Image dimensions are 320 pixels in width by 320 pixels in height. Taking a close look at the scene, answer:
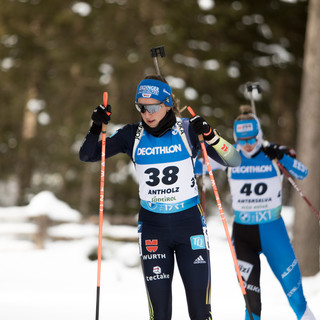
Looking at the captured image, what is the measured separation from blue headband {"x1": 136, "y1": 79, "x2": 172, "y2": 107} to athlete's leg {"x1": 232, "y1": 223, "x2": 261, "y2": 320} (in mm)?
1870

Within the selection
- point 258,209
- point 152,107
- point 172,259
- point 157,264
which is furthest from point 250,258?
point 152,107

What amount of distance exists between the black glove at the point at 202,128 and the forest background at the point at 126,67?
9.38 m

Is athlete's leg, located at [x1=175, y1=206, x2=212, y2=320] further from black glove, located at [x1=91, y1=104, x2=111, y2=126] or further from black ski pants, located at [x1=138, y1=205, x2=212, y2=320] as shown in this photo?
black glove, located at [x1=91, y1=104, x2=111, y2=126]

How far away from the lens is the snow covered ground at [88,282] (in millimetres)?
7164

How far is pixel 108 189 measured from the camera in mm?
18109

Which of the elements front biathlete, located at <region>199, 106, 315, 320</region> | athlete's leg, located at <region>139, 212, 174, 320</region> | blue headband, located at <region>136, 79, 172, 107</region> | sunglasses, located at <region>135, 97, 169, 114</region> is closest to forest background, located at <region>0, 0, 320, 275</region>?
front biathlete, located at <region>199, 106, 315, 320</region>

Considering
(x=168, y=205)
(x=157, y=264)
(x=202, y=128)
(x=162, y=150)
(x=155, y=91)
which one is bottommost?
(x=157, y=264)

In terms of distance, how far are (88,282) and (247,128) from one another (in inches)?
199

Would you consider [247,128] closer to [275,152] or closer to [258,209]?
[275,152]

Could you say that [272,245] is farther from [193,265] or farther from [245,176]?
[193,265]

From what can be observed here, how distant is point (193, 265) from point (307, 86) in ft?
19.3

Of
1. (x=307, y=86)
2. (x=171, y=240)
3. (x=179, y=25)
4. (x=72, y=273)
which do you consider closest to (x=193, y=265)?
(x=171, y=240)

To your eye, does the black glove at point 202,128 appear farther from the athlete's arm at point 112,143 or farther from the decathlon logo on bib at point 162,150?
the athlete's arm at point 112,143

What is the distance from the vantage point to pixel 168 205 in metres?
3.88
